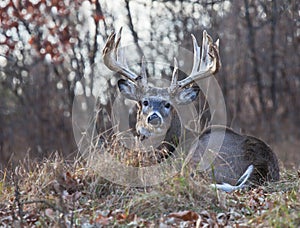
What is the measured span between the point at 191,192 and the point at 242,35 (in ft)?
32.6

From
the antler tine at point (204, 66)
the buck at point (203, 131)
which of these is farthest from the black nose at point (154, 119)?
the antler tine at point (204, 66)

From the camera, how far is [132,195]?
5867 mm

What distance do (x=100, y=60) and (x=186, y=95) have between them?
17.7 feet

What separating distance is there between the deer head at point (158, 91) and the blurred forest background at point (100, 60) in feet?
14.8

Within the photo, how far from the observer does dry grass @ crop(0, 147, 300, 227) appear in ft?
16.2

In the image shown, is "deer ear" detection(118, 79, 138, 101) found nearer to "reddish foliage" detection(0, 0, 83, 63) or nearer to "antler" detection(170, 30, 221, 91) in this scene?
"antler" detection(170, 30, 221, 91)

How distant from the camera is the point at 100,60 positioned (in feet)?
44.9

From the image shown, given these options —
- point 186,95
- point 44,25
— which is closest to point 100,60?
point 44,25

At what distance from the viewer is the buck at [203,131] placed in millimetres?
7023

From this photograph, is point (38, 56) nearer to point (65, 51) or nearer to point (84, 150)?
point (65, 51)

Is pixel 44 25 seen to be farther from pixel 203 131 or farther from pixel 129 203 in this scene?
pixel 129 203

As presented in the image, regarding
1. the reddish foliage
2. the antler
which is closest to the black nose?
the antler

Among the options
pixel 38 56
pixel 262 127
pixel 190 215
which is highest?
pixel 38 56

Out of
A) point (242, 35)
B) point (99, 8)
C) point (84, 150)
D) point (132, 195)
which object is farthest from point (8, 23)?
point (132, 195)
